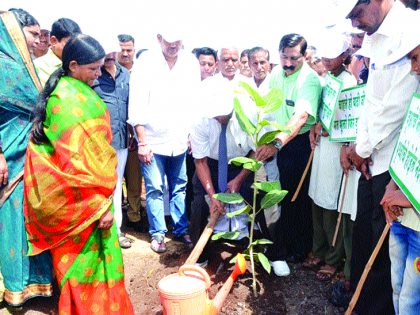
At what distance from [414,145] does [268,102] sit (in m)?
1.09

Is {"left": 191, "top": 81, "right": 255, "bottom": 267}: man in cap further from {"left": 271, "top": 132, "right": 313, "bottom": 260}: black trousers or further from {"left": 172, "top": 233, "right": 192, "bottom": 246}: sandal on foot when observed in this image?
{"left": 172, "top": 233, "right": 192, "bottom": 246}: sandal on foot

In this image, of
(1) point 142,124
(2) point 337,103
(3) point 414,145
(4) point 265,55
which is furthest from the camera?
(4) point 265,55

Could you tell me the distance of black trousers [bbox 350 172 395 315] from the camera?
219 cm

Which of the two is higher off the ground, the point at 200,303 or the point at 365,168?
the point at 365,168

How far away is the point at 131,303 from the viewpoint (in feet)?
8.84

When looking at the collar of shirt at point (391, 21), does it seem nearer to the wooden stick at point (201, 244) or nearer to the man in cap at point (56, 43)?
the wooden stick at point (201, 244)

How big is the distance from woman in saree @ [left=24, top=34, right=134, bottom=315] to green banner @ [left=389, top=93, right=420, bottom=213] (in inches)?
66.0

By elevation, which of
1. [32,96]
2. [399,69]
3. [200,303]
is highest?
[399,69]

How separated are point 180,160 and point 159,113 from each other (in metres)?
0.53

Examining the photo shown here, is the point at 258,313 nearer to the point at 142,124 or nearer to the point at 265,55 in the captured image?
the point at 142,124

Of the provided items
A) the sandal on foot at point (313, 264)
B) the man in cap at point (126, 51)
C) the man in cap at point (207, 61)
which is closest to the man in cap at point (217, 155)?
the sandal on foot at point (313, 264)

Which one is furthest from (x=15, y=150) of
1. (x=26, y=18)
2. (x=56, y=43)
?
(x=26, y=18)

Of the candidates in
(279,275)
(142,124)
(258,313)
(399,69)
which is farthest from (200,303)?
(142,124)

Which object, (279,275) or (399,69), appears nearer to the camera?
(399,69)
